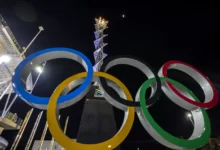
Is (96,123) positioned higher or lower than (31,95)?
higher

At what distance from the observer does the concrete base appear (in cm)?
449

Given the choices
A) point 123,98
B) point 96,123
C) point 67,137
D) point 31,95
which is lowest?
point 67,137

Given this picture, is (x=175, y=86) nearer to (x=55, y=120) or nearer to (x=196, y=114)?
(x=196, y=114)

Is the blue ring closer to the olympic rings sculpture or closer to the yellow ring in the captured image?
the olympic rings sculpture

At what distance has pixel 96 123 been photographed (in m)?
4.85

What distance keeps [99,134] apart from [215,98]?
10.4 feet

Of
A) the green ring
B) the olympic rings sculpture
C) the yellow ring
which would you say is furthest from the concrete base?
the green ring

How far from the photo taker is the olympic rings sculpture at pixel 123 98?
2.74 meters

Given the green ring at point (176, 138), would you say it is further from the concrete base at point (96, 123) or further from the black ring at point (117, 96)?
the concrete base at point (96, 123)

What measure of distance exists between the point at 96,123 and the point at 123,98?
2006 mm

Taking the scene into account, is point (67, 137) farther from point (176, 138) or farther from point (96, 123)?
point (96, 123)

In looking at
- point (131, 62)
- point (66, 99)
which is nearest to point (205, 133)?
point (131, 62)

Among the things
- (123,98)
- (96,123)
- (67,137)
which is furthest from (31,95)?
(96,123)

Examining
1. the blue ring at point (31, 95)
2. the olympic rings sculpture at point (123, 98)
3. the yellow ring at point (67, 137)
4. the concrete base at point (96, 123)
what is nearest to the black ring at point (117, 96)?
the olympic rings sculpture at point (123, 98)
